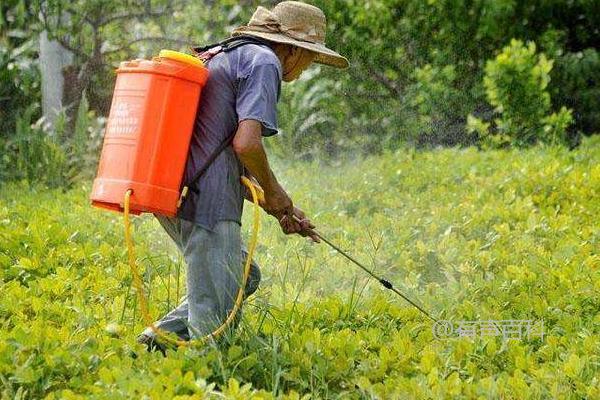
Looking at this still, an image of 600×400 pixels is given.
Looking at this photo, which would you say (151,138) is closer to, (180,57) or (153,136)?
(153,136)

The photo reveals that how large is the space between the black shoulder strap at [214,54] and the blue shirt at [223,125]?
0.6 inches

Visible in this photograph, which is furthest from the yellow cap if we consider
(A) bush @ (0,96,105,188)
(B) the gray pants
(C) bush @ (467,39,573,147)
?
(C) bush @ (467,39,573,147)

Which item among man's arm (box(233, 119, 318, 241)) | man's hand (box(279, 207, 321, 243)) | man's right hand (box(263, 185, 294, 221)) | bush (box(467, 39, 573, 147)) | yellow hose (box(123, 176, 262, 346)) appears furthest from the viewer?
bush (box(467, 39, 573, 147))

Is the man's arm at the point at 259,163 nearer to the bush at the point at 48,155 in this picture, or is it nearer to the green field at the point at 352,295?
the green field at the point at 352,295

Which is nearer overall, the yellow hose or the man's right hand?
the yellow hose

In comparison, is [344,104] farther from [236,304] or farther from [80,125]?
[236,304]

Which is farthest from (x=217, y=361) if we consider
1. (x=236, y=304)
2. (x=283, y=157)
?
(x=283, y=157)

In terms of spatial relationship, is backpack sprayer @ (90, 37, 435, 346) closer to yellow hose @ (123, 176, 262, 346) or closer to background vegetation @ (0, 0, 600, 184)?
yellow hose @ (123, 176, 262, 346)

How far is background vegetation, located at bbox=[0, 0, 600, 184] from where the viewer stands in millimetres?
10508

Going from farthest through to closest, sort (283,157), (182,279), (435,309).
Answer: (283,157), (182,279), (435,309)

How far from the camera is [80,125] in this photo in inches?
376

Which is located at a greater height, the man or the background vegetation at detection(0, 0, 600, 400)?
the man

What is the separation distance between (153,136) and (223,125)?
32 cm

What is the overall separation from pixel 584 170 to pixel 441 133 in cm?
388
